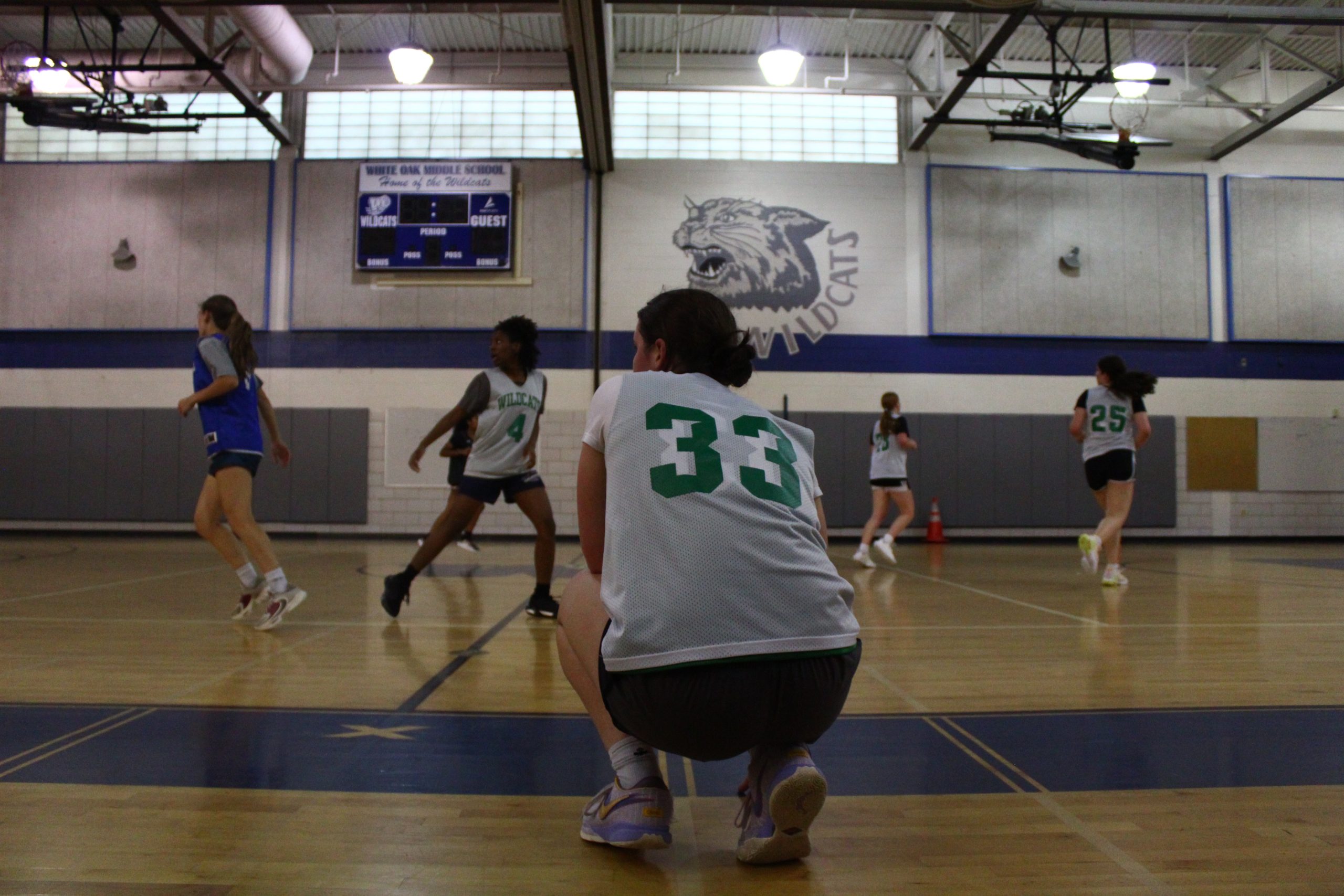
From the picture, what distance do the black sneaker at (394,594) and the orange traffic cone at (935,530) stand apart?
874 cm

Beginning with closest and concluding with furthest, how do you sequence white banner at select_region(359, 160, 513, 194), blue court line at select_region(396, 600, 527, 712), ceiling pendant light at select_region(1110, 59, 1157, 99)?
blue court line at select_region(396, 600, 527, 712) < ceiling pendant light at select_region(1110, 59, 1157, 99) < white banner at select_region(359, 160, 513, 194)

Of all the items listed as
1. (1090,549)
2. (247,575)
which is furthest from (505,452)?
(1090,549)

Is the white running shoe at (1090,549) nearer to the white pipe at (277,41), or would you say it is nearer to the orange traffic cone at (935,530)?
the orange traffic cone at (935,530)

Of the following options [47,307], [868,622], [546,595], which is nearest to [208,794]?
[546,595]

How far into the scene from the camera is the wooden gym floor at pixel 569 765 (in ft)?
4.72

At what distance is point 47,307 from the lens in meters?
12.0

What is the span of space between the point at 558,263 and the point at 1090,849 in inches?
439

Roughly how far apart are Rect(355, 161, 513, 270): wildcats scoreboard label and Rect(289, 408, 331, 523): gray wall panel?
2.20 m

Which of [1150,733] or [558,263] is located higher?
[558,263]

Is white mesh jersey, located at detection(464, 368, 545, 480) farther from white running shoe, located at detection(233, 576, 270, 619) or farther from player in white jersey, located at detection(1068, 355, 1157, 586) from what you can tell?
player in white jersey, located at detection(1068, 355, 1157, 586)

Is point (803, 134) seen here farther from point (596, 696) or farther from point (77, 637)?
point (596, 696)

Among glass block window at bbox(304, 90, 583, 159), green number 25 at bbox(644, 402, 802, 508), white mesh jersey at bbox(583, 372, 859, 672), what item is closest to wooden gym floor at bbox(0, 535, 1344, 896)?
white mesh jersey at bbox(583, 372, 859, 672)

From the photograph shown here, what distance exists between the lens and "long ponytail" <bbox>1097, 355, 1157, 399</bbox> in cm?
618

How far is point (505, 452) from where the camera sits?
14.3 ft
